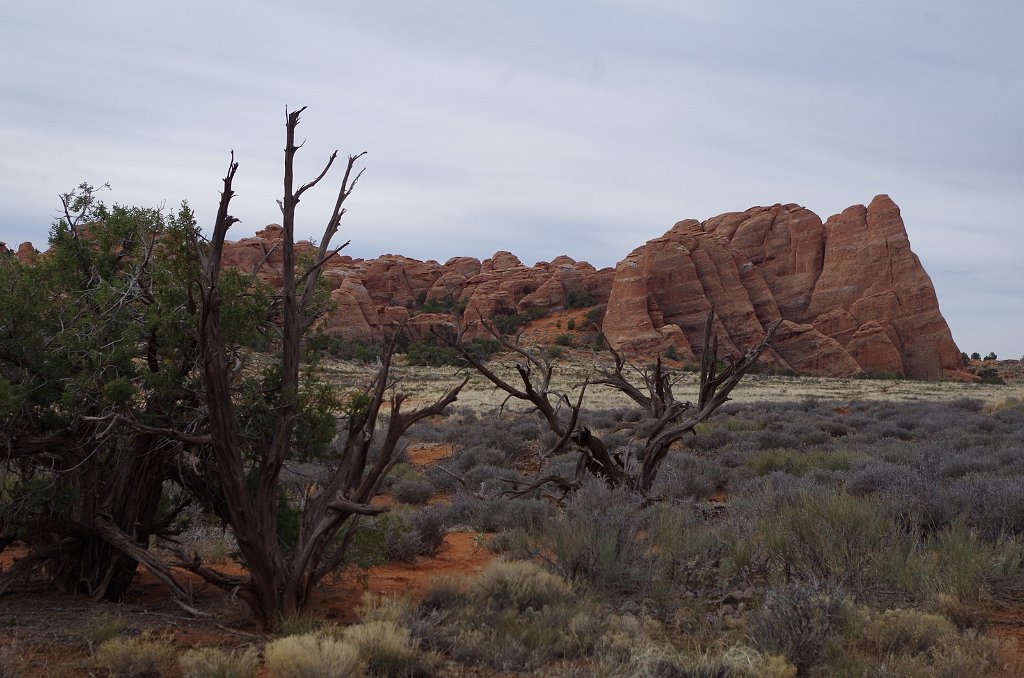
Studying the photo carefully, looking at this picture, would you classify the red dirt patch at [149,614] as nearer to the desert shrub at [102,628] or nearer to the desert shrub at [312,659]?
the desert shrub at [102,628]

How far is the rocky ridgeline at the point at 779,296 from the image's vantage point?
2726 inches

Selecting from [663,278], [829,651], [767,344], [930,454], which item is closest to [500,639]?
[829,651]

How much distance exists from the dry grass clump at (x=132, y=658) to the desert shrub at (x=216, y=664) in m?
0.11

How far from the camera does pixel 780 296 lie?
80.2 meters

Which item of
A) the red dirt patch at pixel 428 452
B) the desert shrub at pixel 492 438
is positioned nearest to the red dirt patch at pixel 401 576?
the desert shrub at pixel 492 438

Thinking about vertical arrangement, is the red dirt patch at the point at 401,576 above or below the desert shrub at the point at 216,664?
below

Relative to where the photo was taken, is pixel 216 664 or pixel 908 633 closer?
pixel 216 664

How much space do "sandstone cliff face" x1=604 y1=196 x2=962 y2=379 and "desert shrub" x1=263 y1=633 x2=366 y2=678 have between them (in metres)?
64.3

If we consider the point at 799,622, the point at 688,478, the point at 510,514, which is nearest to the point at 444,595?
the point at 799,622

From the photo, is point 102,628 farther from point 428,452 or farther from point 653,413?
point 428,452

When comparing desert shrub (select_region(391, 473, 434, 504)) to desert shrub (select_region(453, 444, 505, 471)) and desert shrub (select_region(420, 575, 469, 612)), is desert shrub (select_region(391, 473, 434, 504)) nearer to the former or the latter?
desert shrub (select_region(453, 444, 505, 471))

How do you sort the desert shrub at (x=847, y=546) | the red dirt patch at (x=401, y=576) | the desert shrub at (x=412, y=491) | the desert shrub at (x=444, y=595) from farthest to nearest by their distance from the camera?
1. the desert shrub at (x=412, y=491)
2. the red dirt patch at (x=401, y=576)
3. the desert shrub at (x=444, y=595)
4. the desert shrub at (x=847, y=546)

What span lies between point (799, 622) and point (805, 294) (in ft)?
264

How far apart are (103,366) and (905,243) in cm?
8252
